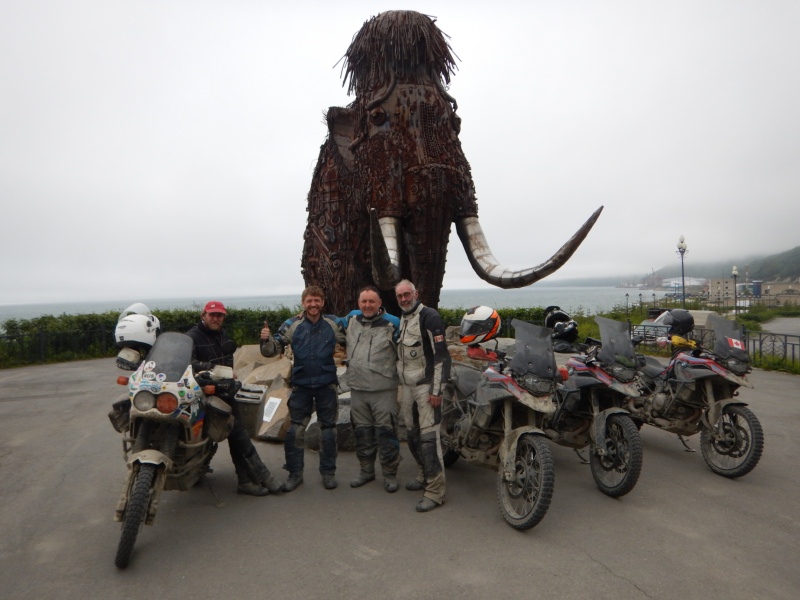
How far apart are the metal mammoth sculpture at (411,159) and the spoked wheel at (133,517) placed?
2.17 metres

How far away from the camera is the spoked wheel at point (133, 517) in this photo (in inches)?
101

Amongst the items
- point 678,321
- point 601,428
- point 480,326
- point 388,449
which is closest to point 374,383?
point 388,449

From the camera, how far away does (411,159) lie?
4.40m

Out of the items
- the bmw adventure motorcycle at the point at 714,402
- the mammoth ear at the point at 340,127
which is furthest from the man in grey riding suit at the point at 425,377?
the mammoth ear at the point at 340,127

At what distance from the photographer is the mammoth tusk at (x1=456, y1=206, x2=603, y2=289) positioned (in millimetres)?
3723

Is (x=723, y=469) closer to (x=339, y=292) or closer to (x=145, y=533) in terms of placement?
(x=339, y=292)

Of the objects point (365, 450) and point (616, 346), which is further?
point (616, 346)

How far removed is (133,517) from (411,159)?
3223mm

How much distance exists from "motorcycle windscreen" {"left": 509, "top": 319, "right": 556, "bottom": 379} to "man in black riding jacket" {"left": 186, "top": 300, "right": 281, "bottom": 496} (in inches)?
72.7

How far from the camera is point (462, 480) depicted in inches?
156

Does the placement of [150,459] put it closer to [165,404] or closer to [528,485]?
[165,404]

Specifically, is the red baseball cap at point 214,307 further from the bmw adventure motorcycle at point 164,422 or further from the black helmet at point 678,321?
the black helmet at point 678,321

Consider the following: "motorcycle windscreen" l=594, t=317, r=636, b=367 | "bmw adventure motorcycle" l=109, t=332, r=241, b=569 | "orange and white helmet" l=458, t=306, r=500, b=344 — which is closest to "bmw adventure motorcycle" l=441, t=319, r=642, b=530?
"orange and white helmet" l=458, t=306, r=500, b=344

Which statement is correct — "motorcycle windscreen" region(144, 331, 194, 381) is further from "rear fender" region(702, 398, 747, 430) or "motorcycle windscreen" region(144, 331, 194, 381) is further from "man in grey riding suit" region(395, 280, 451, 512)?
"rear fender" region(702, 398, 747, 430)
